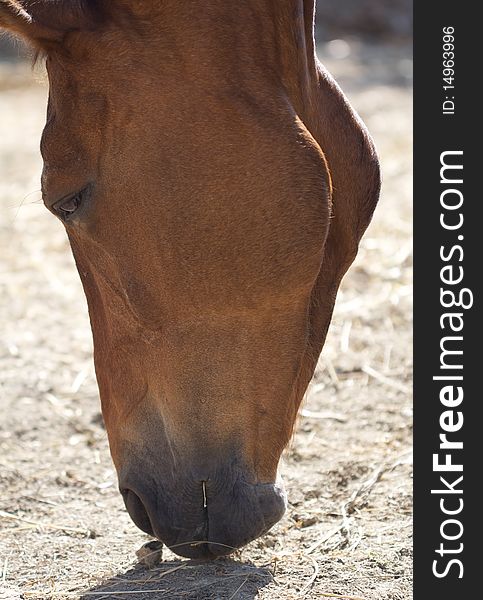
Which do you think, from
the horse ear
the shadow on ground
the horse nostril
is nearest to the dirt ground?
the shadow on ground

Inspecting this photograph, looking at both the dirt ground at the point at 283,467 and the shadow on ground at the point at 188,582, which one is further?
the dirt ground at the point at 283,467

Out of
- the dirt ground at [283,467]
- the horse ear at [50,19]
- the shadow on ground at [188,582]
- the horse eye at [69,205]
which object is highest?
the horse ear at [50,19]

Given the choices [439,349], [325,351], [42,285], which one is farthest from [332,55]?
[439,349]

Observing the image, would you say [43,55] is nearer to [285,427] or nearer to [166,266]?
[166,266]

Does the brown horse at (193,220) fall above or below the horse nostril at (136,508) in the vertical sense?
above

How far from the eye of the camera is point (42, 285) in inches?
202

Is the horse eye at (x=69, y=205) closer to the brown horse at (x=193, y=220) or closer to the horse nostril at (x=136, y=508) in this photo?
the brown horse at (x=193, y=220)

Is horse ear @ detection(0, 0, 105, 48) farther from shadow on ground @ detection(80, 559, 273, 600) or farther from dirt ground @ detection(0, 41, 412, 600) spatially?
shadow on ground @ detection(80, 559, 273, 600)

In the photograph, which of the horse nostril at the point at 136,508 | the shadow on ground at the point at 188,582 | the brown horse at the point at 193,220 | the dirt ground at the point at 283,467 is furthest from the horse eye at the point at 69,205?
the shadow on ground at the point at 188,582

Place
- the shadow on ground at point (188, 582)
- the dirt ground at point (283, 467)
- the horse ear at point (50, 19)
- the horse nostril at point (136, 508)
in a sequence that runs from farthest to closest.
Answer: the dirt ground at point (283, 467) → the shadow on ground at point (188, 582) → the horse nostril at point (136, 508) → the horse ear at point (50, 19)

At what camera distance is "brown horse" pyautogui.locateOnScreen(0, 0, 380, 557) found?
6.97 ft

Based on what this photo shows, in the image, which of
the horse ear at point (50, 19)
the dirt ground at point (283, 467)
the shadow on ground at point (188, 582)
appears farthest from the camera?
the dirt ground at point (283, 467)

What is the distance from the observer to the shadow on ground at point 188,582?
7.75 feet

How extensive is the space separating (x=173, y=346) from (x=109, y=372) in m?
0.20
